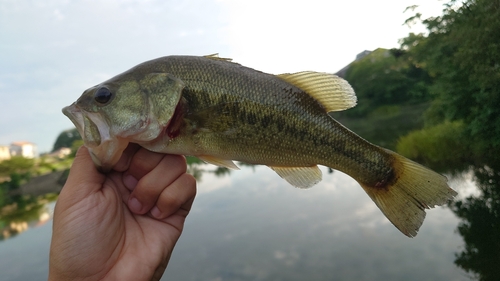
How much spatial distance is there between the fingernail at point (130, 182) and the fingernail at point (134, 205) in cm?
16

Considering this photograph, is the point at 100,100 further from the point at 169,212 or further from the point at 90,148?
the point at 169,212

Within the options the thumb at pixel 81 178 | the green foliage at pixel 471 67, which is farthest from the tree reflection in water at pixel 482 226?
the thumb at pixel 81 178

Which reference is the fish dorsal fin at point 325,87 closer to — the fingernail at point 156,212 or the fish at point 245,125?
the fish at point 245,125

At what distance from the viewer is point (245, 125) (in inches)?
95.0

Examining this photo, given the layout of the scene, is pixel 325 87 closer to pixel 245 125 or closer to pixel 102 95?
pixel 245 125

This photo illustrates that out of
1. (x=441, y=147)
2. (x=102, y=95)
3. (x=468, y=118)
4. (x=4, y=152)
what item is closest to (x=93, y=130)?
(x=102, y=95)

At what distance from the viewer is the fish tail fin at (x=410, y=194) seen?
230 centimetres

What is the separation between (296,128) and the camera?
2.48 meters

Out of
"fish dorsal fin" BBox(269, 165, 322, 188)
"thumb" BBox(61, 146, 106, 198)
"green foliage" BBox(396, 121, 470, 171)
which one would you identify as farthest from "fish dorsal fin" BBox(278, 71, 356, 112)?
"green foliage" BBox(396, 121, 470, 171)

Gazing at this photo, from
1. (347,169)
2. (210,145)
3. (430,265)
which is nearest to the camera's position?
(210,145)

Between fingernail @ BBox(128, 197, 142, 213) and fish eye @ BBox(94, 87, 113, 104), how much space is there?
0.91 meters

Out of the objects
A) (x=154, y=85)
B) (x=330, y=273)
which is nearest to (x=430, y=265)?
(x=330, y=273)

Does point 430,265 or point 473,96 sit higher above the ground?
point 473,96

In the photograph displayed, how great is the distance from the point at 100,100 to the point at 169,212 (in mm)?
1086
